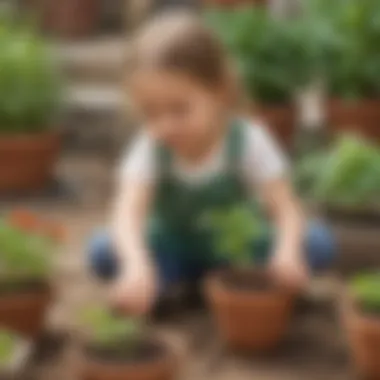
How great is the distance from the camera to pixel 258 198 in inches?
Answer: 85.4

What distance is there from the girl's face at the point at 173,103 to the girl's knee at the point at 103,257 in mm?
257

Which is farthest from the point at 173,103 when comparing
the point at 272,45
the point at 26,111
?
the point at 26,111

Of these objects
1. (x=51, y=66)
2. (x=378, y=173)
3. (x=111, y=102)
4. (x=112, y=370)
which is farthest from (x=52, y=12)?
(x=112, y=370)

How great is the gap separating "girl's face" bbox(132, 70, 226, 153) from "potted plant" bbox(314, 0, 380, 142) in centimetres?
72

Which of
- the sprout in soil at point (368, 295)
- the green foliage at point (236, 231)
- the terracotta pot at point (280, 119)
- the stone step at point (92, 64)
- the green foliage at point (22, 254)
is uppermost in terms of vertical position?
the stone step at point (92, 64)

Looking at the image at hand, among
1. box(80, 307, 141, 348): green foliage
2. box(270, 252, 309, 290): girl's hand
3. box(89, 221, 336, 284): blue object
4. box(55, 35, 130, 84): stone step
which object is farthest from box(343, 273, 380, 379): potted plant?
box(55, 35, 130, 84): stone step

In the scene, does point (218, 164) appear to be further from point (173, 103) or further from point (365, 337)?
point (365, 337)

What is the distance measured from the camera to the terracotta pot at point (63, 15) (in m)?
3.96

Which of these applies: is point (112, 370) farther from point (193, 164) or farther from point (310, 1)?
point (310, 1)

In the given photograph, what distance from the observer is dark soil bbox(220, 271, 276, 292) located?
195 cm

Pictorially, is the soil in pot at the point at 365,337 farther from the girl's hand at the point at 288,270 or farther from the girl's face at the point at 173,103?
the girl's face at the point at 173,103

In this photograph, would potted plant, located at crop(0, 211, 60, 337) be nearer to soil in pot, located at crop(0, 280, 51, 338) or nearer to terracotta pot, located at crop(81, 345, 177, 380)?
soil in pot, located at crop(0, 280, 51, 338)

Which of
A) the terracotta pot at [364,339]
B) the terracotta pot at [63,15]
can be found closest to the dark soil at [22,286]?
the terracotta pot at [364,339]

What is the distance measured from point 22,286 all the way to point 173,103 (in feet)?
1.34
